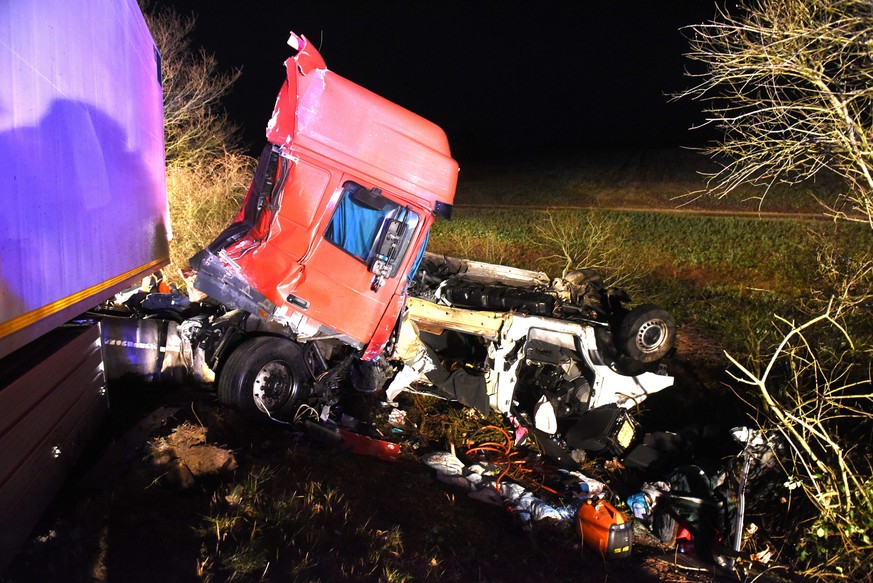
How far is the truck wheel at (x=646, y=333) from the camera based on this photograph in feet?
18.4

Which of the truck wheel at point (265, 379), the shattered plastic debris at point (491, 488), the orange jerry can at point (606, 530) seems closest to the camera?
the orange jerry can at point (606, 530)

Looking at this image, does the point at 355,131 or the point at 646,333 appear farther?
the point at 646,333

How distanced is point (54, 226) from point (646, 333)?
16.3ft

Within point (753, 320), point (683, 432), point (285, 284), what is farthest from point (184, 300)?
point (753, 320)

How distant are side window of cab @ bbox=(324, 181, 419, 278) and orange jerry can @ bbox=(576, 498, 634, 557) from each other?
2683mm

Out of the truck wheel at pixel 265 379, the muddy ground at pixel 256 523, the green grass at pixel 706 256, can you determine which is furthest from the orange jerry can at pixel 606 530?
the green grass at pixel 706 256

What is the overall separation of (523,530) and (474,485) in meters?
0.75

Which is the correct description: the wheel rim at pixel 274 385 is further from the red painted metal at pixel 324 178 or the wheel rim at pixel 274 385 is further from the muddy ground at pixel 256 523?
the red painted metal at pixel 324 178

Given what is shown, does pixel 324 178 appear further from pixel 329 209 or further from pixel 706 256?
pixel 706 256

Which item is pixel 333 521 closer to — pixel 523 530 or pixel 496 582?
pixel 496 582

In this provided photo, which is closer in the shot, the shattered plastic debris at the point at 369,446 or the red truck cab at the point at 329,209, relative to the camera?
the red truck cab at the point at 329,209

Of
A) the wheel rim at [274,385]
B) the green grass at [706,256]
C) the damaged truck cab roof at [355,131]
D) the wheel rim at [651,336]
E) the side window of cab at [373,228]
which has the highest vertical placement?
the damaged truck cab roof at [355,131]

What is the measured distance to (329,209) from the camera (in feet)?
17.0

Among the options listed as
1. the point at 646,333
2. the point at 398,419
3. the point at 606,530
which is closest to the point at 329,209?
the point at 398,419
